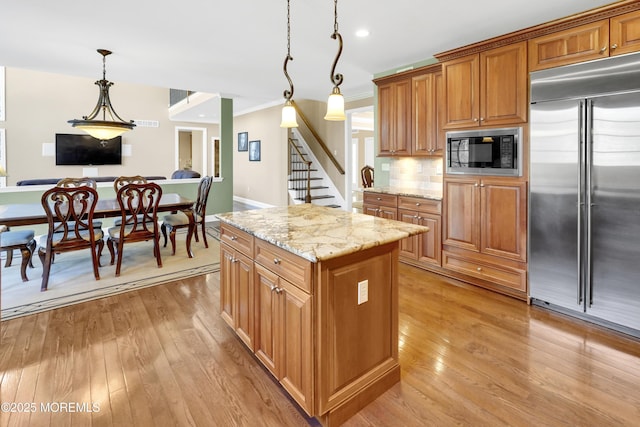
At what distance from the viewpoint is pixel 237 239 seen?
226cm

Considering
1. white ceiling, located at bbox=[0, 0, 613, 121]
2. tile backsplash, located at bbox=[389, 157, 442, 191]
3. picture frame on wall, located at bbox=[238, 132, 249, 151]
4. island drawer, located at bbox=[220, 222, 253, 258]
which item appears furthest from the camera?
picture frame on wall, located at bbox=[238, 132, 249, 151]

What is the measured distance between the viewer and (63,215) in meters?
3.41

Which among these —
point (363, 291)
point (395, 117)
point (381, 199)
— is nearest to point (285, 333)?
point (363, 291)

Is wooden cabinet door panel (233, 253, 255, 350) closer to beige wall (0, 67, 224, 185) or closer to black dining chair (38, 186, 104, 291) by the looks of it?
black dining chair (38, 186, 104, 291)

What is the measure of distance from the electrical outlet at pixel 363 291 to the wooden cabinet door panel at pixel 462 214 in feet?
6.97

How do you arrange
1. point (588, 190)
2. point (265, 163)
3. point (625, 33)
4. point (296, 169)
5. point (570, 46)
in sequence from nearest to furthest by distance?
point (625, 33), point (588, 190), point (570, 46), point (296, 169), point (265, 163)

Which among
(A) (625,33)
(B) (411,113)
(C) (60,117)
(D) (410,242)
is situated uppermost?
(C) (60,117)

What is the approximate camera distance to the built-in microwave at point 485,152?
3.09 meters

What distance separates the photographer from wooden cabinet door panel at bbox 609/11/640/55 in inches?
95.4

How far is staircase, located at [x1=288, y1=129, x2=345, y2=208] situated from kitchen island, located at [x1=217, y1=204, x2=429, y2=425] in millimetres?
5395

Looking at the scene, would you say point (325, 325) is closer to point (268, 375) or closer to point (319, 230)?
point (319, 230)

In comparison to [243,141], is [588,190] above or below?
below

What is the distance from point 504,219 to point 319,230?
212 cm

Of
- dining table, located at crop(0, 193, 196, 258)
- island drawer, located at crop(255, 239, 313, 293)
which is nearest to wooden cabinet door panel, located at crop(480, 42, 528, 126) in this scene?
island drawer, located at crop(255, 239, 313, 293)
